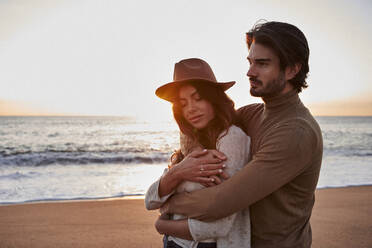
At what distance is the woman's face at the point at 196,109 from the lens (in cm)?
231

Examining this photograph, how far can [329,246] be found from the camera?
448 centimetres

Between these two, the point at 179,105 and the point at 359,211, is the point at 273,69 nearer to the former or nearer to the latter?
the point at 179,105

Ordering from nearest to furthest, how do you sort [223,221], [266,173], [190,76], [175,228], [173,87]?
Answer: [266,173]
[223,221]
[175,228]
[190,76]
[173,87]

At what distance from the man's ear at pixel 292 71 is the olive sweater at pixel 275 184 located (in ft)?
0.32

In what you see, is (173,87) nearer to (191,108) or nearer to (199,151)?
(191,108)

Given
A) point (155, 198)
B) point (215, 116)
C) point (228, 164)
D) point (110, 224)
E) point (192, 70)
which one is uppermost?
point (192, 70)

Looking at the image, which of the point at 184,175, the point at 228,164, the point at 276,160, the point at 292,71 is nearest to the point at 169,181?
the point at 184,175

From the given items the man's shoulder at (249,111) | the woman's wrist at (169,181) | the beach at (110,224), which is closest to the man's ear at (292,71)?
the man's shoulder at (249,111)

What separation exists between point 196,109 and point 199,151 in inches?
13.9

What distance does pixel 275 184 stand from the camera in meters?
1.83

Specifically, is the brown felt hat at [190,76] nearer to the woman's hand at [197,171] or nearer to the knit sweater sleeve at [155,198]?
the woman's hand at [197,171]

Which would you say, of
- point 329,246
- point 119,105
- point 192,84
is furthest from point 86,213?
point 119,105

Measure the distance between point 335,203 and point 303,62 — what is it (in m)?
5.16

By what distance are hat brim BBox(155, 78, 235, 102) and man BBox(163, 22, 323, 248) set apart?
26 cm
